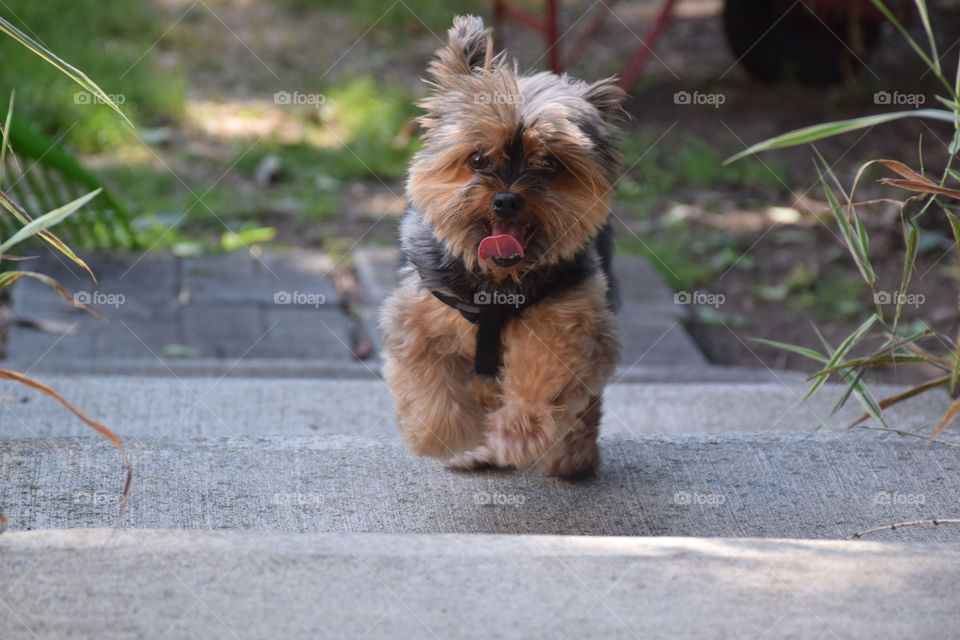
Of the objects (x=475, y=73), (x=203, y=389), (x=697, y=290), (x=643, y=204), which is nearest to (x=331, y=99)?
(x=643, y=204)

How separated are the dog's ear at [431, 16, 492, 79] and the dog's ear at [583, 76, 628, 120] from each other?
1.22ft

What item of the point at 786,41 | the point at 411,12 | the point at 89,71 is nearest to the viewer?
the point at 89,71

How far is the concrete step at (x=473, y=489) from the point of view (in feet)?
9.46

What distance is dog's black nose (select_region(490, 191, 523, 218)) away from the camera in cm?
303

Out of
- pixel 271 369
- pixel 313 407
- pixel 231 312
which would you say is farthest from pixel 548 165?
pixel 231 312

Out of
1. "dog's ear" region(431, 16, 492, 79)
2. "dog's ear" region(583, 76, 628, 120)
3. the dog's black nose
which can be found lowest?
the dog's black nose

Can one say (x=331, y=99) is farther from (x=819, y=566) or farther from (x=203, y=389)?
(x=819, y=566)

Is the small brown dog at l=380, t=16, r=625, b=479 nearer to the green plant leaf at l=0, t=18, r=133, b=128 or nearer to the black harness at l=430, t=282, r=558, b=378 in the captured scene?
the black harness at l=430, t=282, r=558, b=378

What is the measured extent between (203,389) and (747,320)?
337cm

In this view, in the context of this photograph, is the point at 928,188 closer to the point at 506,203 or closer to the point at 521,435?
the point at 506,203

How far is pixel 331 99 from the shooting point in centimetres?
863

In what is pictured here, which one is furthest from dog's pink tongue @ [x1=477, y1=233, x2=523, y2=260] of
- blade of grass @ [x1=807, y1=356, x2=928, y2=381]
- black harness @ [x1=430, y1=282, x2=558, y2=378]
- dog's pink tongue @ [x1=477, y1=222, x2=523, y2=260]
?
blade of grass @ [x1=807, y1=356, x2=928, y2=381]

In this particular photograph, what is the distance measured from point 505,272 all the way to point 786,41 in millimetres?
6847

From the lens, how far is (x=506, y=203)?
3.03 metres
